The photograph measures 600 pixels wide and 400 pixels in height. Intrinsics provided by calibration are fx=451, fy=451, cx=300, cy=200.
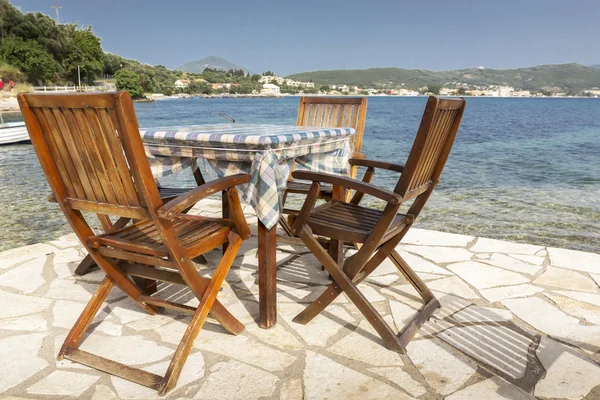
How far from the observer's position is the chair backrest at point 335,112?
14.0ft

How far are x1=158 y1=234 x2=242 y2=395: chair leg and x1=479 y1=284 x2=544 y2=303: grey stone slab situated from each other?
1807 mm

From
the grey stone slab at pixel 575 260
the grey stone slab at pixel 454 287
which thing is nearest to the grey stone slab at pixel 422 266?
the grey stone slab at pixel 454 287

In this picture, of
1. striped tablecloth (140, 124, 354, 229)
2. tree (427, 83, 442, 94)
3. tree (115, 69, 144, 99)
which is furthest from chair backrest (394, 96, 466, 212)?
tree (427, 83, 442, 94)

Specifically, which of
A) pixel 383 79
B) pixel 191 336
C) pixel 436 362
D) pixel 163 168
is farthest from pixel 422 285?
pixel 383 79

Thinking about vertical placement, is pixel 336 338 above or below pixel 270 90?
above

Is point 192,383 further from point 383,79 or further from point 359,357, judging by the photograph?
Answer: point 383,79

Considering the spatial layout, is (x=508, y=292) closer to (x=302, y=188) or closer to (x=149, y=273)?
(x=302, y=188)

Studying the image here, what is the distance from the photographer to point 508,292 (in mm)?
3176

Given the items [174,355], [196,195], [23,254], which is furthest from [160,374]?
[23,254]

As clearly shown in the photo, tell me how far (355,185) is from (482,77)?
145 meters

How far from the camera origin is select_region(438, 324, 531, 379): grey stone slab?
227 cm

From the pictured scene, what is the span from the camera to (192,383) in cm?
210

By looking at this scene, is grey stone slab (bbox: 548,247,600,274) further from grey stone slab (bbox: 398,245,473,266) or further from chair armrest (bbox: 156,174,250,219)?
chair armrest (bbox: 156,174,250,219)

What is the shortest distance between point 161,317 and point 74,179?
1059mm
